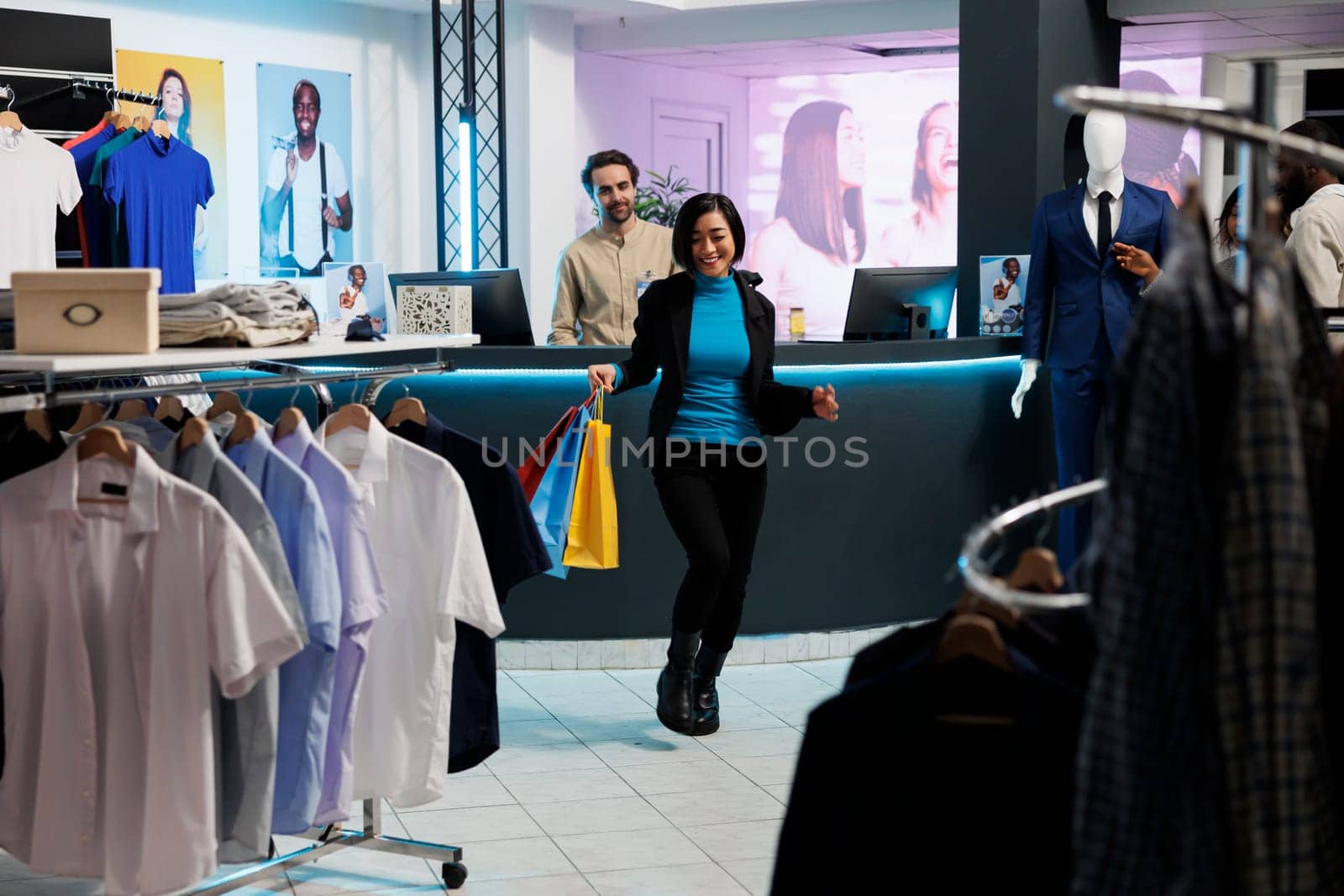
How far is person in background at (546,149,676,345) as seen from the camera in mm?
5453

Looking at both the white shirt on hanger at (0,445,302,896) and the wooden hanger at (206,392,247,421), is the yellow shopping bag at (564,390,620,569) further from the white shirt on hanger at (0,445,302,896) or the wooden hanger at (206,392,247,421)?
the white shirt on hanger at (0,445,302,896)

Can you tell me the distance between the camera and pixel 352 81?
888 centimetres

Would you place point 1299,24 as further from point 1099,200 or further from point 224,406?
point 224,406

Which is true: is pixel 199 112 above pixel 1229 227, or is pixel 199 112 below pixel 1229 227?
above

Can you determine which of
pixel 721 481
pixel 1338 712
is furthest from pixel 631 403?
pixel 1338 712

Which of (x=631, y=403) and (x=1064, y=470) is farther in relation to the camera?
(x=1064, y=470)

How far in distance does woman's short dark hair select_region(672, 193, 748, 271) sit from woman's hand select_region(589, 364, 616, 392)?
Result: 42 cm

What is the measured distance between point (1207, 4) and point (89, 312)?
6675mm

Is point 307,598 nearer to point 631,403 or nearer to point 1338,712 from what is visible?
point 1338,712

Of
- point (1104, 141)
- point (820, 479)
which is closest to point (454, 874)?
point (820, 479)

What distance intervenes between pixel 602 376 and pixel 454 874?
1540mm

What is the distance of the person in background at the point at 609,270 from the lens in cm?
545

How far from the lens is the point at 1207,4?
24.9 feet

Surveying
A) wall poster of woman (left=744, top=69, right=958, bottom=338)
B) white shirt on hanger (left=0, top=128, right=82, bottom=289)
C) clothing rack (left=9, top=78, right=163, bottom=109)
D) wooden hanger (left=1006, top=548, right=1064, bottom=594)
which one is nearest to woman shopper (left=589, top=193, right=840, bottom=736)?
white shirt on hanger (left=0, top=128, right=82, bottom=289)
